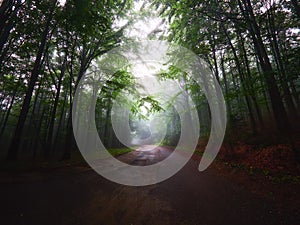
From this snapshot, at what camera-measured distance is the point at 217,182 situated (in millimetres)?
4961

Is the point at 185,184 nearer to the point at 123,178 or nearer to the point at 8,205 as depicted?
the point at 123,178

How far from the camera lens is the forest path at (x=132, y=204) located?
2.74 meters

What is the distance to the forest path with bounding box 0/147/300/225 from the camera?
274 centimetres

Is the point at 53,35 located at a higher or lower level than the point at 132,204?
higher

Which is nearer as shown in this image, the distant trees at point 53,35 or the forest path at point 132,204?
the forest path at point 132,204

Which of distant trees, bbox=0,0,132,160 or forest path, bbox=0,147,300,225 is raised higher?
distant trees, bbox=0,0,132,160

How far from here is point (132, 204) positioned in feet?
11.2

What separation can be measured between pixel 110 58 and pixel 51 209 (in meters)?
12.3

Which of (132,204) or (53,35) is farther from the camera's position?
(53,35)

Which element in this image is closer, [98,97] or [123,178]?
[123,178]

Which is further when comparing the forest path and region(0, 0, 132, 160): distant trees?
region(0, 0, 132, 160): distant trees

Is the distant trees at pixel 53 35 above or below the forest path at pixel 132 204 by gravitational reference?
above

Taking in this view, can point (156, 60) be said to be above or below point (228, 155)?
above

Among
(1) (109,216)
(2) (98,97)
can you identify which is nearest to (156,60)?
(2) (98,97)
